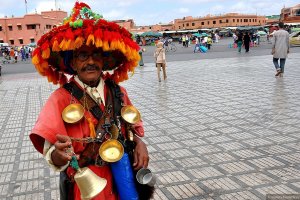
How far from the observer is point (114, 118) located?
6.93 ft

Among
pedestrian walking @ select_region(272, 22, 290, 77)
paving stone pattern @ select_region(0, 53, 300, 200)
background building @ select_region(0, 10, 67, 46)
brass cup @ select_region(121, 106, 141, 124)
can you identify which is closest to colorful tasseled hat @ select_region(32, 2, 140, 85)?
brass cup @ select_region(121, 106, 141, 124)

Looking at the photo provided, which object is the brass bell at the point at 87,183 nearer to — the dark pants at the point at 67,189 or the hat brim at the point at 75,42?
the dark pants at the point at 67,189

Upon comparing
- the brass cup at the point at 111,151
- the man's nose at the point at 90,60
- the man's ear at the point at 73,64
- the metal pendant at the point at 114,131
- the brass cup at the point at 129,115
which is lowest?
the brass cup at the point at 111,151

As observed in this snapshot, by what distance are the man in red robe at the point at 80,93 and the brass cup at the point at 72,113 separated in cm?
3

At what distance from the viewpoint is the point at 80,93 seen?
81.4 inches

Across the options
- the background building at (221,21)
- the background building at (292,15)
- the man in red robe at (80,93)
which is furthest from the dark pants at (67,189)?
the background building at (221,21)

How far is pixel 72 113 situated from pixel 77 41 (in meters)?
0.41

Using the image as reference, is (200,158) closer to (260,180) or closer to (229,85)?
(260,180)

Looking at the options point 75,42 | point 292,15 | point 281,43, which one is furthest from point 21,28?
point 75,42

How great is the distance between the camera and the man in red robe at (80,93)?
74.1 inches

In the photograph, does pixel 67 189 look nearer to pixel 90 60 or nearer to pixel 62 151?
pixel 62 151

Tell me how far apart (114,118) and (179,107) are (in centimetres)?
542

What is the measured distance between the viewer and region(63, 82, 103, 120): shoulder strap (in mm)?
Result: 2049


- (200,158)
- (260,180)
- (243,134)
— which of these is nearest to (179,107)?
(243,134)
